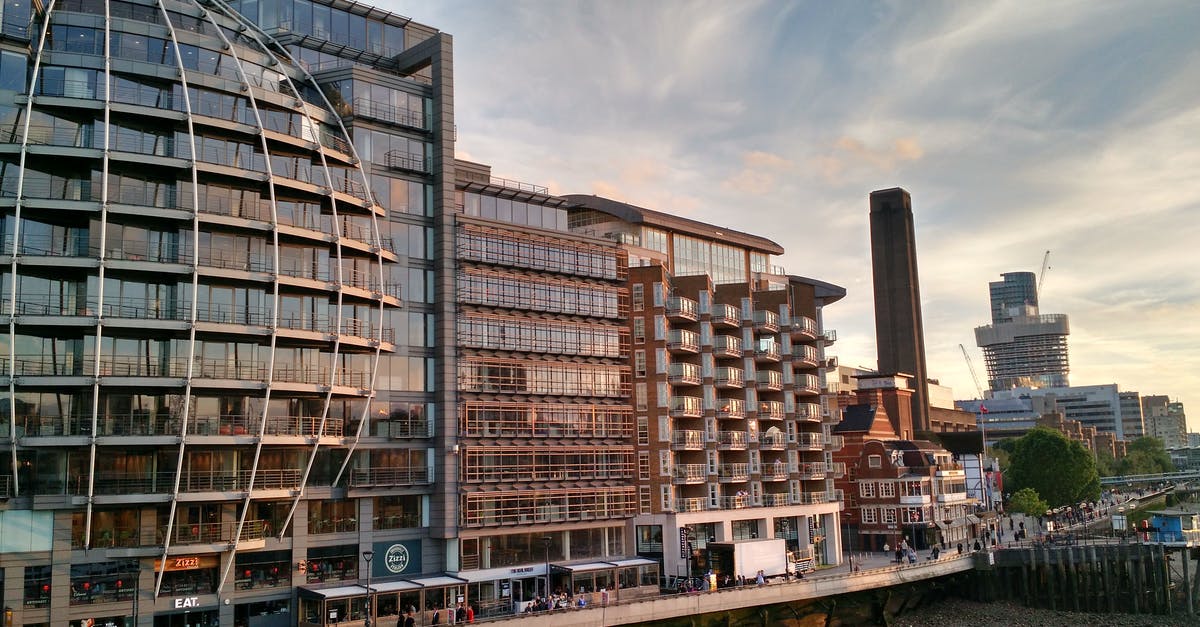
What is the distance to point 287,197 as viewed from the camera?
6053 centimetres

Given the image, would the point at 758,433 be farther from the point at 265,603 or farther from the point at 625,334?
the point at 265,603

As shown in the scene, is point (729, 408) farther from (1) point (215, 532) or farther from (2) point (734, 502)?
(1) point (215, 532)

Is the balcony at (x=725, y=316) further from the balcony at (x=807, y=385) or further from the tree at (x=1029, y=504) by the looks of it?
the tree at (x=1029, y=504)

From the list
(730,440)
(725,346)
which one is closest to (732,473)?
(730,440)

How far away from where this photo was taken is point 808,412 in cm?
10319

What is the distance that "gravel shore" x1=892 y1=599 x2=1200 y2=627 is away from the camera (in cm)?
8488

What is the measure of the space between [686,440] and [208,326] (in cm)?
4385

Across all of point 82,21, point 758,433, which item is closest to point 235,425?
point 82,21

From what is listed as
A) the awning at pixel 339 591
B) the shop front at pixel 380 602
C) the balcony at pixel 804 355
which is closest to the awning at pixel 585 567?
the shop front at pixel 380 602

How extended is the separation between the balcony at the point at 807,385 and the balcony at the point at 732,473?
1454 centimetres

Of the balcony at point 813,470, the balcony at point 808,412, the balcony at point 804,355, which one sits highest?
the balcony at point 804,355

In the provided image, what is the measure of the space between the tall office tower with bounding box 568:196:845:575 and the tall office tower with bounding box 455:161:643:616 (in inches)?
174

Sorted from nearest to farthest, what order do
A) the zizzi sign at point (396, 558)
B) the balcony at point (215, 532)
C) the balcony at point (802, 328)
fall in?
the balcony at point (215, 532), the zizzi sign at point (396, 558), the balcony at point (802, 328)

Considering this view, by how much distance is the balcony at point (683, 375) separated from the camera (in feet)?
284
